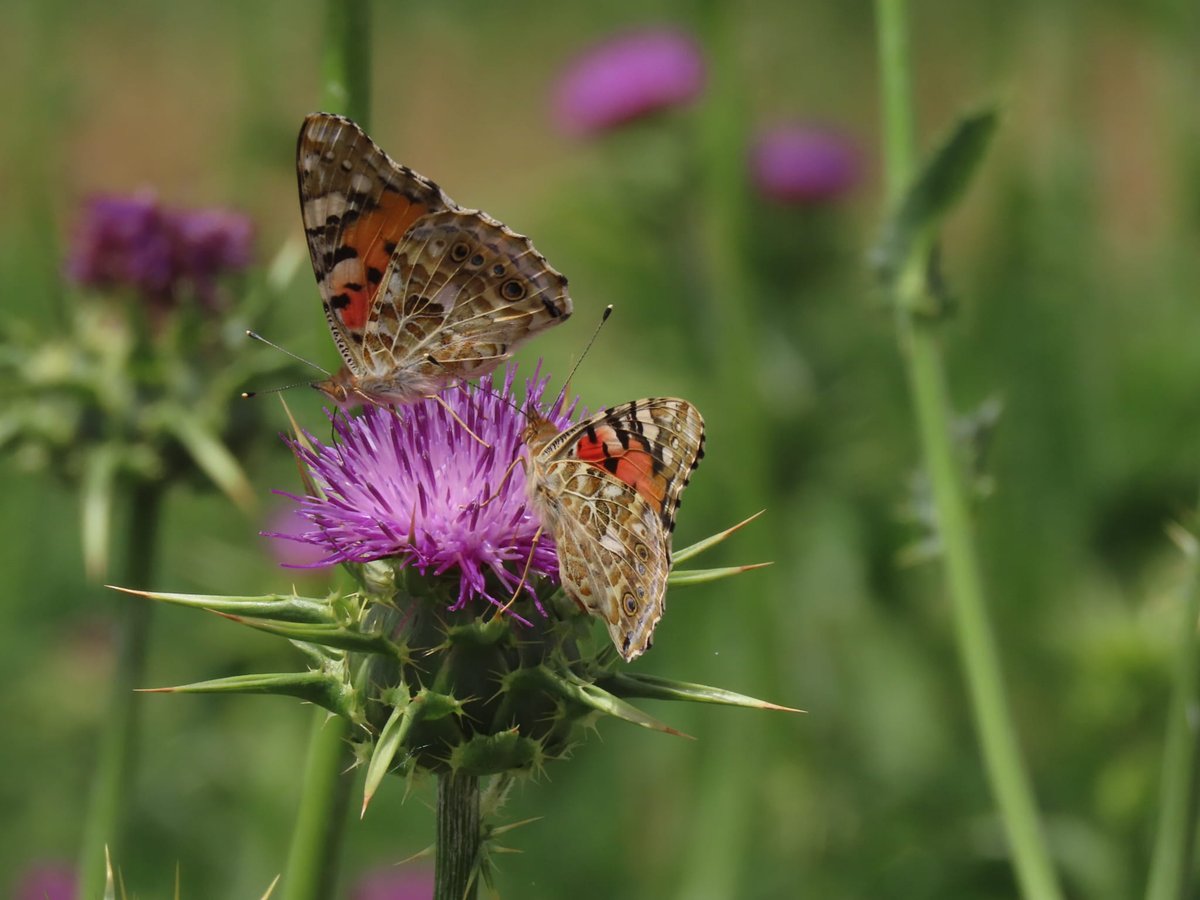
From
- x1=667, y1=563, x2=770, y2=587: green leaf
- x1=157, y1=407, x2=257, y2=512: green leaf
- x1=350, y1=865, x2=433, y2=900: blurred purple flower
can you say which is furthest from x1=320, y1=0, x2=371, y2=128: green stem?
x1=350, y1=865, x2=433, y2=900: blurred purple flower

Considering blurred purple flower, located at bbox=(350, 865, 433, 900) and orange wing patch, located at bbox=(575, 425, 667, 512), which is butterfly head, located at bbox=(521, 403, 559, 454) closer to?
orange wing patch, located at bbox=(575, 425, 667, 512)

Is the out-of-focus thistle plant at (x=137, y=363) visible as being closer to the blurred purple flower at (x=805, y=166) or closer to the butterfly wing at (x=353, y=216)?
the butterfly wing at (x=353, y=216)

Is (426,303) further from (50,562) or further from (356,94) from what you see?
(50,562)

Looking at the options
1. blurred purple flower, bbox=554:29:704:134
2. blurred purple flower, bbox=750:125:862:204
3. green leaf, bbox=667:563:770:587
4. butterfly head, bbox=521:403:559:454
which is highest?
blurred purple flower, bbox=554:29:704:134

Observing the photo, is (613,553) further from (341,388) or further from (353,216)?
(353,216)

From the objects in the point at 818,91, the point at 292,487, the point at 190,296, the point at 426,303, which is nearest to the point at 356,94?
the point at 426,303
